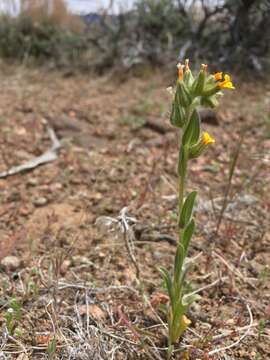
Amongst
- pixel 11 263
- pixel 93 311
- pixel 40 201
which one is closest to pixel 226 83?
pixel 93 311

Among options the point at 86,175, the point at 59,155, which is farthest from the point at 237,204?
the point at 59,155

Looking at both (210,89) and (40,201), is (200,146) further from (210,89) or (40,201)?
(40,201)

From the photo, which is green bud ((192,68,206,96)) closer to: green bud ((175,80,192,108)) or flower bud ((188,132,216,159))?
green bud ((175,80,192,108))

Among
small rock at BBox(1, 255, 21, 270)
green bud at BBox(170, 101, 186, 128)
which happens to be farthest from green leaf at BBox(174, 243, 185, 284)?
small rock at BBox(1, 255, 21, 270)

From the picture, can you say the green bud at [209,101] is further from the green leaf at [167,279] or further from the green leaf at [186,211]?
the green leaf at [167,279]

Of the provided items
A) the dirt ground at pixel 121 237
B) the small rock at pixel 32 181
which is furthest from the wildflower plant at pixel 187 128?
the small rock at pixel 32 181

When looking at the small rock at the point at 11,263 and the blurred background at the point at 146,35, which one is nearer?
the small rock at the point at 11,263

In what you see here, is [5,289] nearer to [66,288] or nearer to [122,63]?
[66,288]
